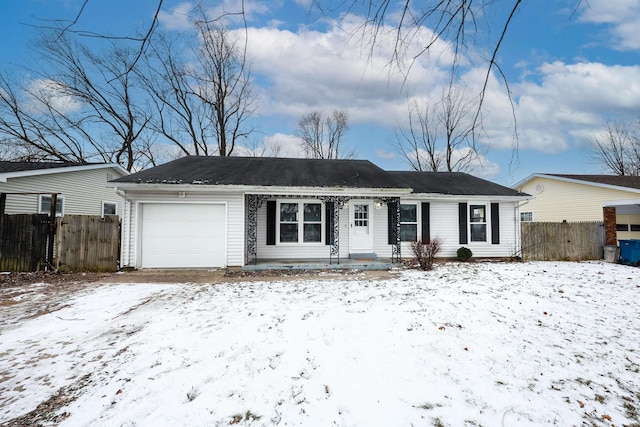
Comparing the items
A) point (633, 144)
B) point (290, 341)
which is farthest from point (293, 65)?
point (633, 144)

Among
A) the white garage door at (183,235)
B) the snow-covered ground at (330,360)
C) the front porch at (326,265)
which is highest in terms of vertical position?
the white garage door at (183,235)

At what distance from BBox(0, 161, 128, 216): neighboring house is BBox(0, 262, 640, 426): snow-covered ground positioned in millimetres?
7605

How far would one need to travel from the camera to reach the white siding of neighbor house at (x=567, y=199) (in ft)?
45.2

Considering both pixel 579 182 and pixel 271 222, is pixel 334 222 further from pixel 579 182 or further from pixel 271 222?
pixel 579 182

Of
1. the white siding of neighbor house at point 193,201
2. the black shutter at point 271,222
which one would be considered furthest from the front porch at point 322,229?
the white siding of neighbor house at point 193,201

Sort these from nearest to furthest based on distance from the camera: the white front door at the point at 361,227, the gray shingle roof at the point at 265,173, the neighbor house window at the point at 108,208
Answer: the gray shingle roof at the point at 265,173 → the white front door at the point at 361,227 → the neighbor house window at the point at 108,208

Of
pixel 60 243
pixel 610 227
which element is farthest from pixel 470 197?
pixel 60 243

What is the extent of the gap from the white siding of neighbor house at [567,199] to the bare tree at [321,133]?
1482 cm

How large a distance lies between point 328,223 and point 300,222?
1055 millimetres

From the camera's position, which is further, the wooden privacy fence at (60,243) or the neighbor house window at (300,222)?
the neighbor house window at (300,222)

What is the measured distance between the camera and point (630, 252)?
1102 cm

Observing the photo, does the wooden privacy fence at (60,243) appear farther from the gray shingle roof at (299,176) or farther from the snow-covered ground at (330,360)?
the snow-covered ground at (330,360)

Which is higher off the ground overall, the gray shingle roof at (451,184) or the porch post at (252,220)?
the gray shingle roof at (451,184)

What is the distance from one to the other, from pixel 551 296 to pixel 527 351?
11.0 feet
